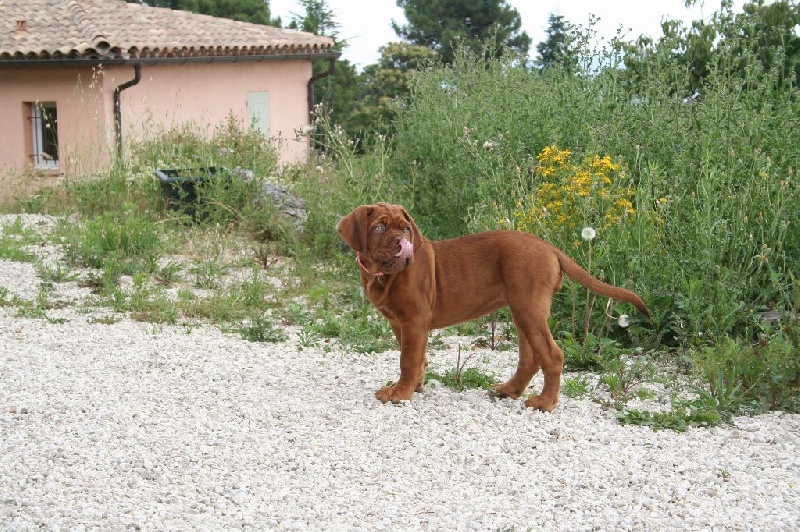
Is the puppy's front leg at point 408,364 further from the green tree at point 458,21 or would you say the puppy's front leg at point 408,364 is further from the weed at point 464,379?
the green tree at point 458,21

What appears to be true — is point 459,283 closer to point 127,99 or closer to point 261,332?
point 261,332

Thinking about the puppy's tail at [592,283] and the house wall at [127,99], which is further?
the house wall at [127,99]

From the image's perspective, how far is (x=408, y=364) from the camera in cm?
543

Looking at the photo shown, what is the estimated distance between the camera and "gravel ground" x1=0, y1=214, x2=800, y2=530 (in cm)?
405

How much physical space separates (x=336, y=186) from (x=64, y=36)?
35.2ft

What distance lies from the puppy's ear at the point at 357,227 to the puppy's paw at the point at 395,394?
2.71 ft

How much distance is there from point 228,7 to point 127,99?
14919 mm

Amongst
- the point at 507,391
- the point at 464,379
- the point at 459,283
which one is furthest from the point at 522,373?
the point at 459,283

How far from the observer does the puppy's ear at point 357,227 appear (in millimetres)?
5253

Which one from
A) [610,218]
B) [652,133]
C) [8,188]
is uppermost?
[652,133]

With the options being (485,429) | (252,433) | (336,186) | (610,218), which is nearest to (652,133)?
(610,218)

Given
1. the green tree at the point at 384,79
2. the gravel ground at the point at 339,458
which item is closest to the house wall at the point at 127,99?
the green tree at the point at 384,79

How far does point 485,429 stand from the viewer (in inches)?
200

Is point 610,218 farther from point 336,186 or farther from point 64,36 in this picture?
point 64,36
